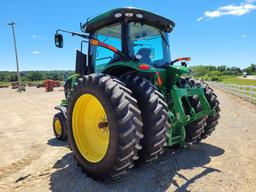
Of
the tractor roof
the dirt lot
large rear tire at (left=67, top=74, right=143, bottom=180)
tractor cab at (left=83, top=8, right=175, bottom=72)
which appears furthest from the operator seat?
the dirt lot

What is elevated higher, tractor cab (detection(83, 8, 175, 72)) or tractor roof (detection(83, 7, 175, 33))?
tractor roof (detection(83, 7, 175, 33))

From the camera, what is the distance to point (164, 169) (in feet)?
11.9

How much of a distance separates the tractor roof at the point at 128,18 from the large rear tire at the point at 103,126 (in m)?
1.15

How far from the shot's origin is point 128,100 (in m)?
2.93

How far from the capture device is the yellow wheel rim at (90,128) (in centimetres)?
352

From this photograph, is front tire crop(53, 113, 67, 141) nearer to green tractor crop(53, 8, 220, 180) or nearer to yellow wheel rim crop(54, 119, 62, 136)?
yellow wheel rim crop(54, 119, 62, 136)

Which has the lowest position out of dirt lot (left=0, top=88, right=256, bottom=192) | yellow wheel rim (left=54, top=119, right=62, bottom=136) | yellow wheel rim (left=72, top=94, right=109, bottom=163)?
dirt lot (left=0, top=88, right=256, bottom=192)

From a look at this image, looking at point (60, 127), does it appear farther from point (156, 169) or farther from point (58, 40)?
point (156, 169)

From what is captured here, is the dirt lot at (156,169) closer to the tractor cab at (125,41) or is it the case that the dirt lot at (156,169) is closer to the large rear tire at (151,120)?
the large rear tire at (151,120)

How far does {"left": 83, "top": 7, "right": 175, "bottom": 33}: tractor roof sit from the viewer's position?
366 centimetres

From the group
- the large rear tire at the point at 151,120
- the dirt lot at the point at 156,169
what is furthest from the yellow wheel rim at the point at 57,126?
the large rear tire at the point at 151,120

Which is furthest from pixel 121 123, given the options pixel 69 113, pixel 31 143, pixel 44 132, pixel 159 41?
pixel 44 132

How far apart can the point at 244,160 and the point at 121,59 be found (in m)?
2.67

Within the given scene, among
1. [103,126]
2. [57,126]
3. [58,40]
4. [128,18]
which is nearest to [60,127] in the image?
[57,126]
